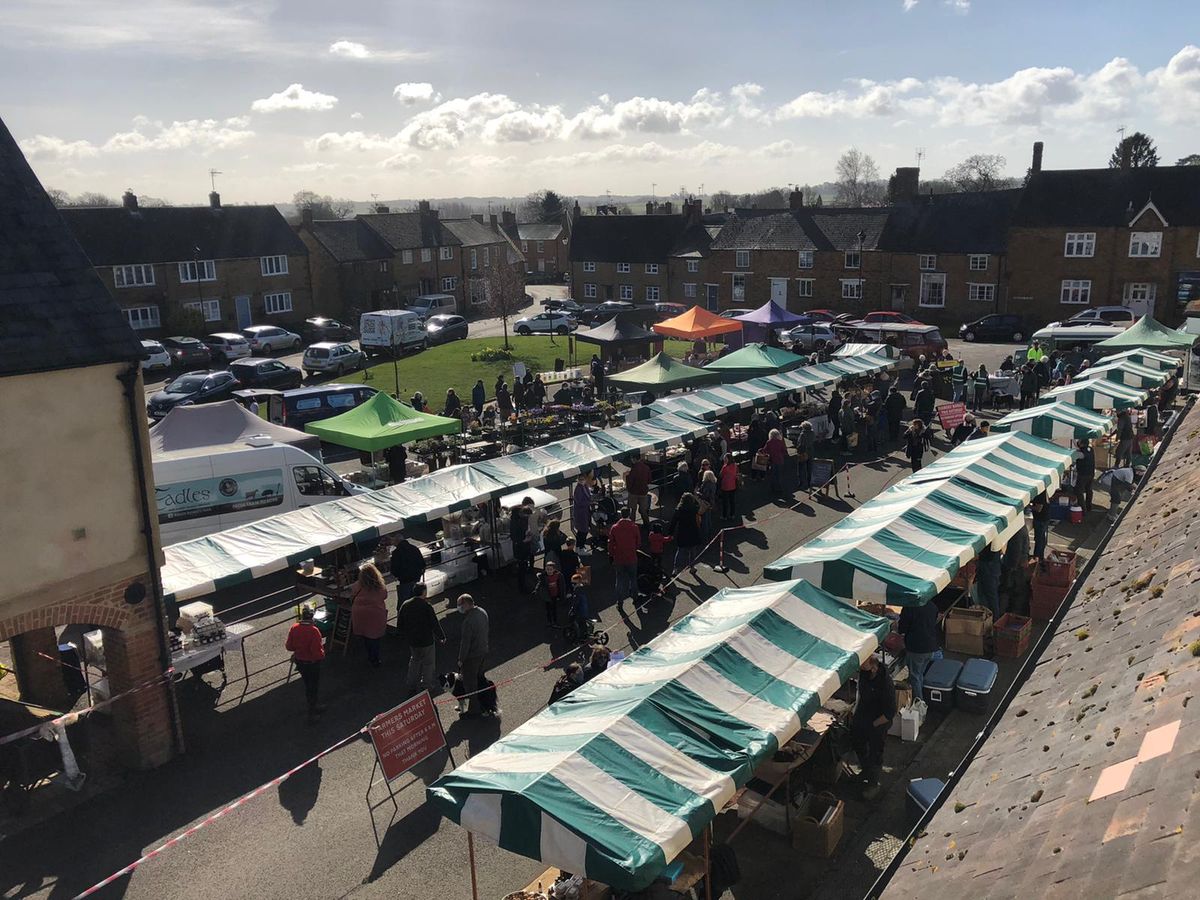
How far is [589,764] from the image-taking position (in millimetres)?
7551

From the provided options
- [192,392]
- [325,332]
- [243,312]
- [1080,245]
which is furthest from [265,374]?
[1080,245]

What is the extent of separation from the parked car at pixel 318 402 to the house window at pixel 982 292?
115ft

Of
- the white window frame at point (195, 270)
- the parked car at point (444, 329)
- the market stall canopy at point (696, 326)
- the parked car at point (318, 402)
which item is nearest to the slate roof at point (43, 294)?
the parked car at point (318, 402)

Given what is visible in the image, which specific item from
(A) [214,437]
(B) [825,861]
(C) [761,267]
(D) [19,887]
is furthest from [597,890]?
(C) [761,267]

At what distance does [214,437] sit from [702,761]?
1449 centimetres

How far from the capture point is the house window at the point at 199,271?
5059cm

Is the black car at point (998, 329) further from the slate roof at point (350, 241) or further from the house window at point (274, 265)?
the house window at point (274, 265)

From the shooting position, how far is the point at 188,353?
1660 inches

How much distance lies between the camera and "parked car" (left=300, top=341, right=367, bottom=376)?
3959cm

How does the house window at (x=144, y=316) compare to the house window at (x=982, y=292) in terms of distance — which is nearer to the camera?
the house window at (x=144, y=316)

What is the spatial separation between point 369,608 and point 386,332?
104 feet

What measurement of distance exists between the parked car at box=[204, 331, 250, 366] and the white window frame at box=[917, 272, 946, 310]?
35.1 metres

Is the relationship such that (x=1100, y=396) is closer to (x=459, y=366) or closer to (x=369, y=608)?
(x=369, y=608)

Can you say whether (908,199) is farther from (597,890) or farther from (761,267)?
(597,890)
